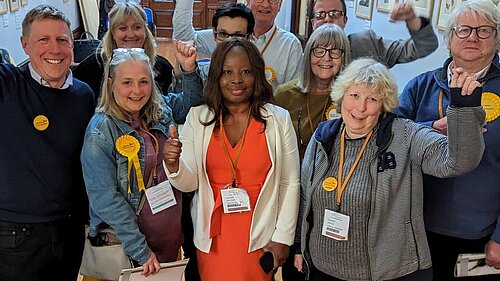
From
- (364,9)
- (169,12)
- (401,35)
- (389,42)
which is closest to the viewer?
(389,42)

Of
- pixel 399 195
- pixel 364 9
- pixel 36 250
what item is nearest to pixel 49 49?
pixel 36 250

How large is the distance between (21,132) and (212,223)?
84 cm

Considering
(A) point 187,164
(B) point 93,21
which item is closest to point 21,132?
(A) point 187,164

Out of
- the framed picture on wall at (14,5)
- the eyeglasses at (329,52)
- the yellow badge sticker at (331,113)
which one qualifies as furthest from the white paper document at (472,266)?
the framed picture on wall at (14,5)

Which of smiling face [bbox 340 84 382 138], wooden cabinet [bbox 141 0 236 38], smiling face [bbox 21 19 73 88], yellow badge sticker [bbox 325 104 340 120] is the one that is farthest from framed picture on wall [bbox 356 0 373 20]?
wooden cabinet [bbox 141 0 236 38]

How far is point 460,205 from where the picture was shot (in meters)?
1.95

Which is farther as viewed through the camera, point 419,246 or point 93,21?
point 93,21

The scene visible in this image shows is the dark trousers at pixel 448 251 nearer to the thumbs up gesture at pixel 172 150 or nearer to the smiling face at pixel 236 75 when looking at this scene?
the smiling face at pixel 236 75

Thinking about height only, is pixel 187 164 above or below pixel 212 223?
above

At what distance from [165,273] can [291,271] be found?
595 mm

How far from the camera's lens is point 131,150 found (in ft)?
6.42

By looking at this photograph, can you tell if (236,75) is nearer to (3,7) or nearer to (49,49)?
(49,49)

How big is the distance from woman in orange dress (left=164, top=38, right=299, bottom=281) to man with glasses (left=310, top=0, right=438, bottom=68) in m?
0.81

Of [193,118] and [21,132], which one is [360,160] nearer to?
[193,118]
